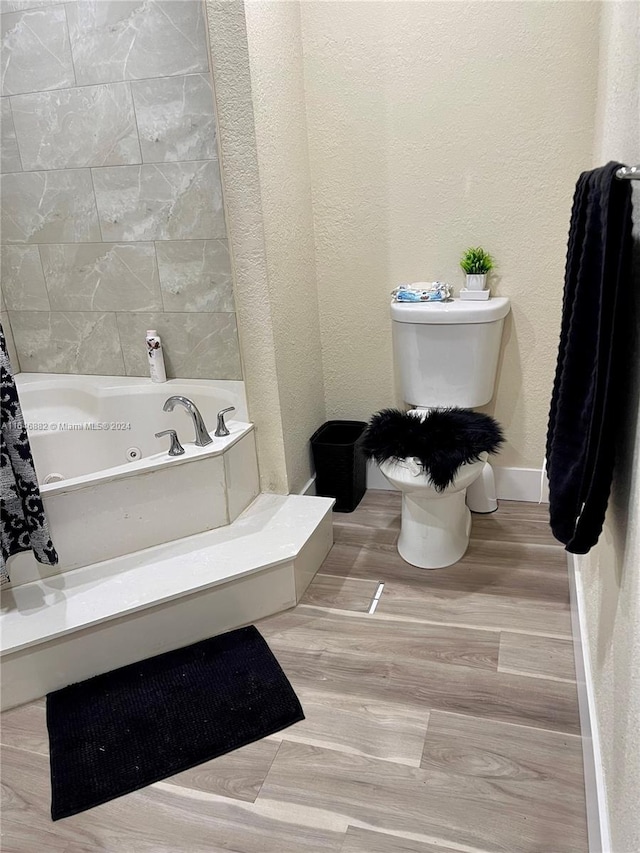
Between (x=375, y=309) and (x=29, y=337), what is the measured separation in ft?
5.10

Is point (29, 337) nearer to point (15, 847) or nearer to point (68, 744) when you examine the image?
point (68, 744)

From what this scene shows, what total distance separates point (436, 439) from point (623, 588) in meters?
1.03

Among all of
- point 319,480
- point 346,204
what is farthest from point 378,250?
point 319,480

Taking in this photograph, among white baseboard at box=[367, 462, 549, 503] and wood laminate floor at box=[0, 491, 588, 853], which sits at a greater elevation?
white baseboard at box=[367, 462, 549, 503]

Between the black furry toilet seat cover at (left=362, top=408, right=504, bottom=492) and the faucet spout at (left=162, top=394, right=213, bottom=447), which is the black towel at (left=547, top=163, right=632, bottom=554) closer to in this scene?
the black furry toilet seat cover at (left=362, top=408, right=504, bottom=492)

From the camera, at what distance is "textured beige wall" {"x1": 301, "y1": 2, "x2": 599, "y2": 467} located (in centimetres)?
225

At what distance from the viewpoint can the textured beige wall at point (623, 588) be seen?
3.37 ft

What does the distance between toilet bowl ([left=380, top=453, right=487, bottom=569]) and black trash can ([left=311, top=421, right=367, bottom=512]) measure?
0.40 meters

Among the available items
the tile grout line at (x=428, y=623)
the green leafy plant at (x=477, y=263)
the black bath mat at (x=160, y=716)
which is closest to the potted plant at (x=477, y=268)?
the green leafy plant at (x=477, y=263)

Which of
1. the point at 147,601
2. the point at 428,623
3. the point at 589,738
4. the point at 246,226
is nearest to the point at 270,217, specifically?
the point at 246,226

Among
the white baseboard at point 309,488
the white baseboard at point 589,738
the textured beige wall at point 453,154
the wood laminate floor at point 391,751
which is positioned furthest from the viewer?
the white baseboard at point 309,488

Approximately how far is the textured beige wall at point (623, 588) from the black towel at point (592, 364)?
0.15 feet

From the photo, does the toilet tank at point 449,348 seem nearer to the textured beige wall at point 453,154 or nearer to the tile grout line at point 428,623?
the textured beige wall at point 453,154

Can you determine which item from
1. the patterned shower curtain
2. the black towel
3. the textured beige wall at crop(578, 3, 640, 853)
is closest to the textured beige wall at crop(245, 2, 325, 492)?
the patterned shower curtain
